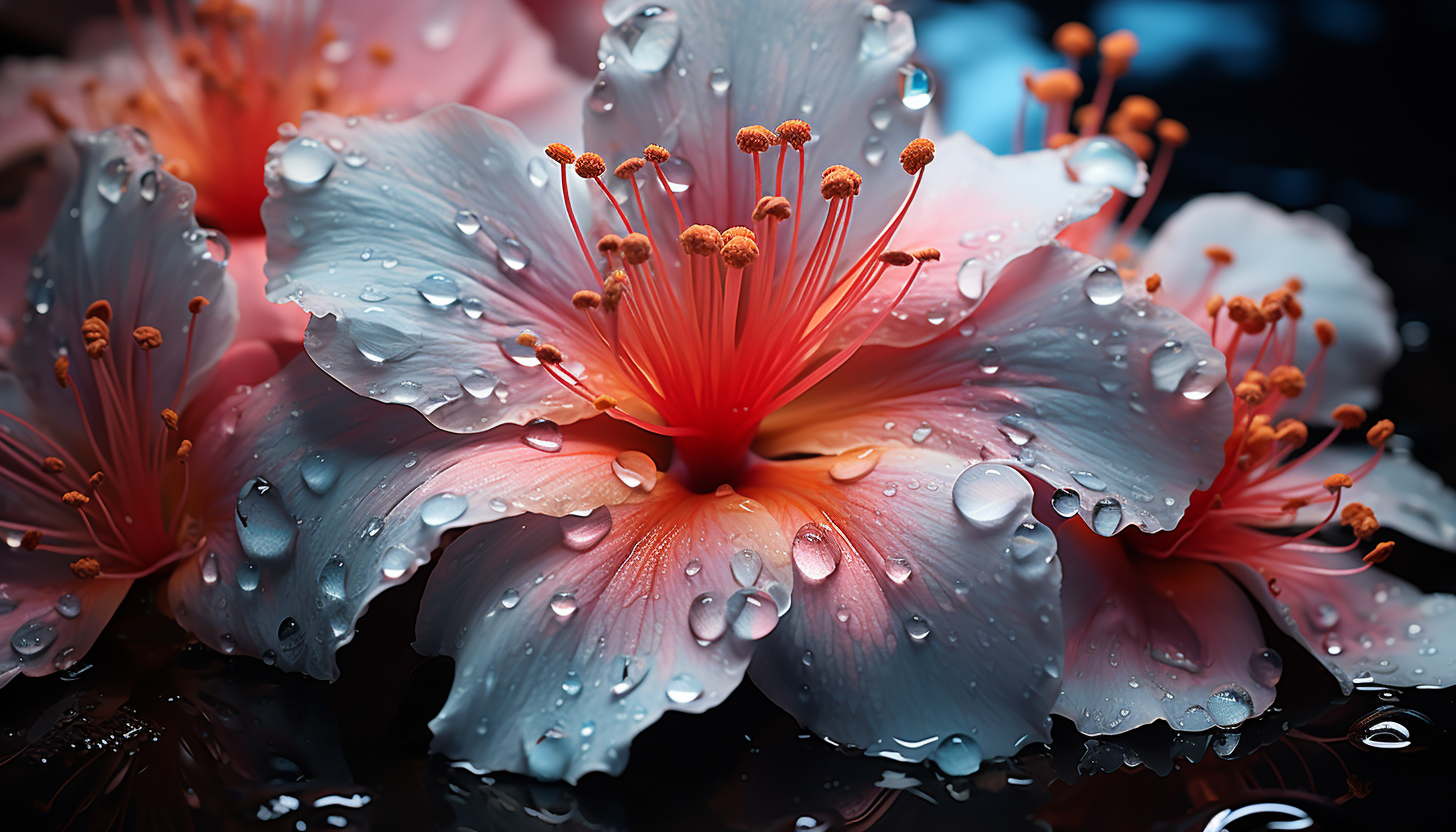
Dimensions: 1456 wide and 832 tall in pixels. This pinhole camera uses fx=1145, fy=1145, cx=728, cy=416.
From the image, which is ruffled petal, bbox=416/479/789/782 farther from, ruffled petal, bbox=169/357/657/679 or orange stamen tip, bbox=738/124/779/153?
orange stamen tip, bbox=738/124/779/153

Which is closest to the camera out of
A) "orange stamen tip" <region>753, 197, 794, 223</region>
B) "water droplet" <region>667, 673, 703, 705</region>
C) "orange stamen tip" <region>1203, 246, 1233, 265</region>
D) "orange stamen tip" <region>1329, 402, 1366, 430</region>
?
"water droplet" <region>667, 673, 703, 705</region>

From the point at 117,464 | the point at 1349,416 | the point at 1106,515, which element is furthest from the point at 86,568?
the point at 1349,416

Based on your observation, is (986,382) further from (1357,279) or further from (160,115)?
(160,115)

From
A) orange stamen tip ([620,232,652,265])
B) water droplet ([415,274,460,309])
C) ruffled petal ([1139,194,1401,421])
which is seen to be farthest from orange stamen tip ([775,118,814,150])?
ruffled petal ([1139,194,1401,421])

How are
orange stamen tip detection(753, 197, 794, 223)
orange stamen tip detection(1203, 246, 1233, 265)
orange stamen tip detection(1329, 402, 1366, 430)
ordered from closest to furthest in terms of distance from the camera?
orange stamen tip detection(753, 197, 794, 223), orange stamen tip detection(1329, 402, 1366, 430), orange stamen tip detection(1203, 246, 1233, 265)

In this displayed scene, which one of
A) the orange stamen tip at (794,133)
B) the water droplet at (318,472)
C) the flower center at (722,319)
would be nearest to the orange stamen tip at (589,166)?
the flower center at (722,319)

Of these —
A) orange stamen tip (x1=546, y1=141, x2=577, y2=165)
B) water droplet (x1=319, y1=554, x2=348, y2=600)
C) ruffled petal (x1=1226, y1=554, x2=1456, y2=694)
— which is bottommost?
ruffled petal (x1=1226, y1=554, x2=1456, y2=694)

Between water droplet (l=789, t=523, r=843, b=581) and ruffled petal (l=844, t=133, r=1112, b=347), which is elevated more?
ruffled petal (l=844, t=133, r=1112, b=347)
